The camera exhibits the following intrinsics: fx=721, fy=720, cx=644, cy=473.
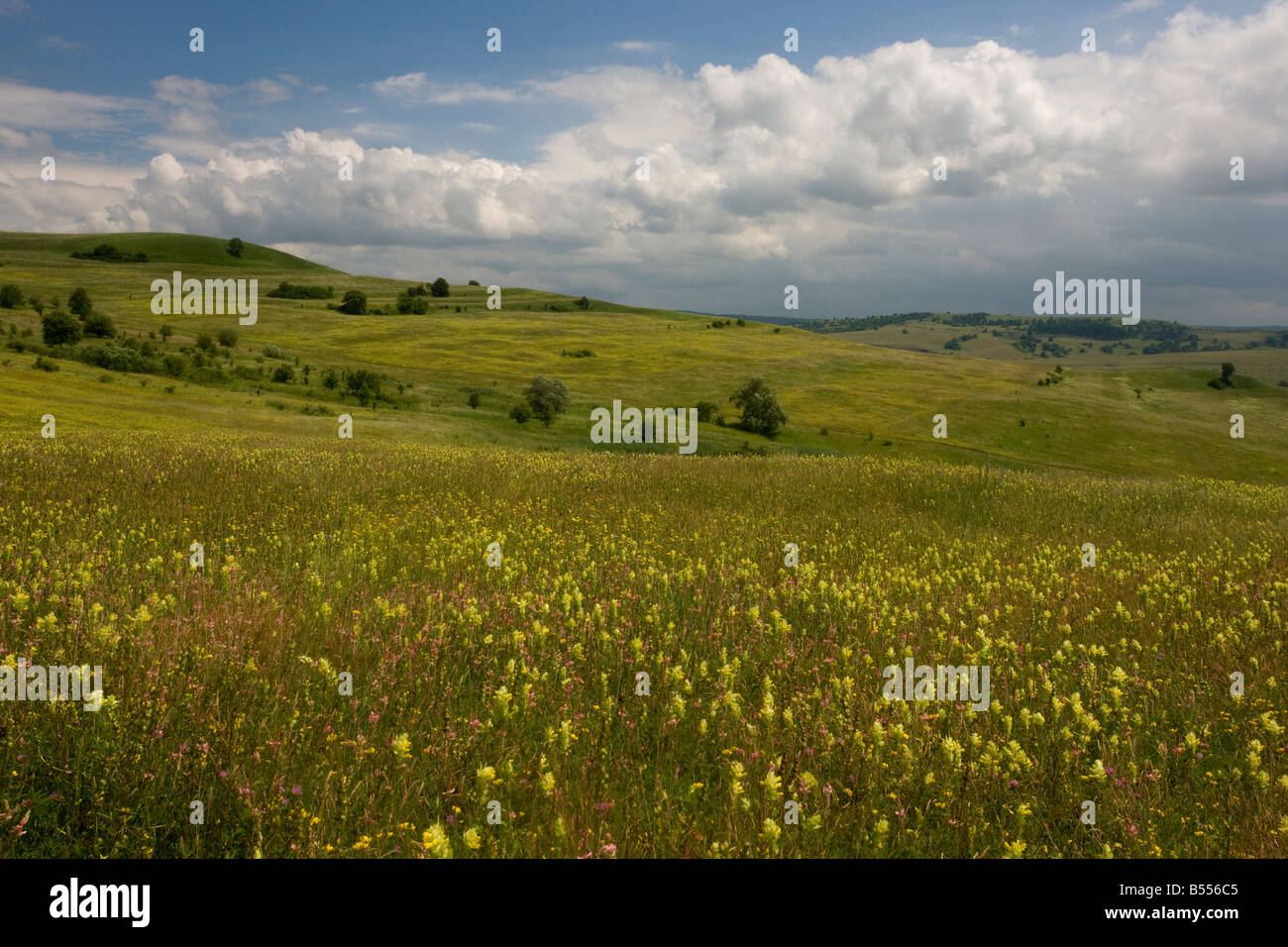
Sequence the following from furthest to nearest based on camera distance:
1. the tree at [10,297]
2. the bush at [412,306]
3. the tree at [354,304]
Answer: the bush at [412,306] < the tree at [354,304] < the tree at [10,297]

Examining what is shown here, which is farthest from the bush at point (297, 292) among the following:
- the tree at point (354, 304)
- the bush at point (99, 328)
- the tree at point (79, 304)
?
the bush at point (99, 328)

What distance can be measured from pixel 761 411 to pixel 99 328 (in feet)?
221

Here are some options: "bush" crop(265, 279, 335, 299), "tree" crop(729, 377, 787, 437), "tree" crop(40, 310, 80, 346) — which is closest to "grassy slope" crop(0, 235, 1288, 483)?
"tree" crop(729, 377, 787, 437)

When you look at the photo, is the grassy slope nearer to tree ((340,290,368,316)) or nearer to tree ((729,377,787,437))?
tree ((729,377,787,437))

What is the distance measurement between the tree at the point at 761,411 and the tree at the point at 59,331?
63.1 metres

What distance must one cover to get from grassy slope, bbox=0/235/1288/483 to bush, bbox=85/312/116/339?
5.40 meters

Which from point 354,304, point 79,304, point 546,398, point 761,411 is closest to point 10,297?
point 79,304

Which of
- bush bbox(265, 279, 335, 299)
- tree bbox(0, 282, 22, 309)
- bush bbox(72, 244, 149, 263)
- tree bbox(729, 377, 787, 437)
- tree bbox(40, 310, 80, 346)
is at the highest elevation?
bush bbox(72, 244, 149, 263)

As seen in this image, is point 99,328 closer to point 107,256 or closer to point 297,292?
point 297,292

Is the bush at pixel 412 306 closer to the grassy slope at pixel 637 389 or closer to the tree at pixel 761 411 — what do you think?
the grassy slope at pixel 637 389

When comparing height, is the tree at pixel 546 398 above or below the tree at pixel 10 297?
below

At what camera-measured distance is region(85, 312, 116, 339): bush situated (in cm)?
7150

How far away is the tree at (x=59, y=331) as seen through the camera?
210ft

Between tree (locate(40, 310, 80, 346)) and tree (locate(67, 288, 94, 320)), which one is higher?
tree (locate(67, 288, 94, 320))
